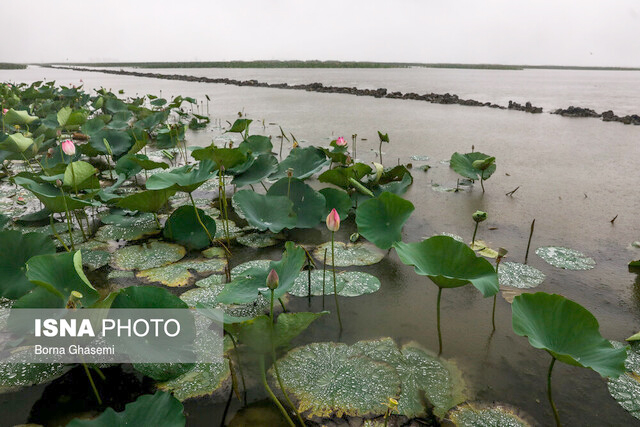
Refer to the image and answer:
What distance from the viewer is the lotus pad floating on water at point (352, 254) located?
6.61 feet

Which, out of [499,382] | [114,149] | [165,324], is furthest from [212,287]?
[114,149]

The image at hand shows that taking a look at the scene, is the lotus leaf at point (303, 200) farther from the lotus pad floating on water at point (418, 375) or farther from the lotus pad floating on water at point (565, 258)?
the lotus pad floating on water at point (565, 258)

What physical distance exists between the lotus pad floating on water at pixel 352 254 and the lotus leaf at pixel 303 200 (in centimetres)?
18

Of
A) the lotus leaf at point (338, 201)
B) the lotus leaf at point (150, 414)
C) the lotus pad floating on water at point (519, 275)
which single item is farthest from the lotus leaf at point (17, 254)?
the lotus pad floating on water at point (519, 275)

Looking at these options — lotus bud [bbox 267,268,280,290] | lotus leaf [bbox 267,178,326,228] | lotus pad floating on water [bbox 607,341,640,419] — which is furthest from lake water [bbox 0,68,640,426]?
lotus bud [bbox 267,268,280,290]

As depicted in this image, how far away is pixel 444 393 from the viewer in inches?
46.8

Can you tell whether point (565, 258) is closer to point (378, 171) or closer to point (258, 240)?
point (378, 171)

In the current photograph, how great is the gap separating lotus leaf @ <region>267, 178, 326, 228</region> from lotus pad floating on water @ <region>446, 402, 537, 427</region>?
132 cm

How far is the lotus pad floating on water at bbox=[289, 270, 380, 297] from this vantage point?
1724 millimetres

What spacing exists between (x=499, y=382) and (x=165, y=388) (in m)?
1.09

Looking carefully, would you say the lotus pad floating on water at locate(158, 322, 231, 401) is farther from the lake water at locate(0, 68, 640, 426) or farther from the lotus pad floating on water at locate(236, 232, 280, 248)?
the lotus pad floating on water at locate(236, 232, 280, 248)

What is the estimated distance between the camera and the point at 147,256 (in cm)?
204

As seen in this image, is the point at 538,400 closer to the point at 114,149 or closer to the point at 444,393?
the point at 444,393

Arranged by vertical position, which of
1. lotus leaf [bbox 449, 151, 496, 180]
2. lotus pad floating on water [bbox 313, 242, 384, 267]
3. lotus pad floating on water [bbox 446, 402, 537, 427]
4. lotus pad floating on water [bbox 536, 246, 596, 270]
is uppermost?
lotus leaf [bbox 449, 151, 496, 180]
